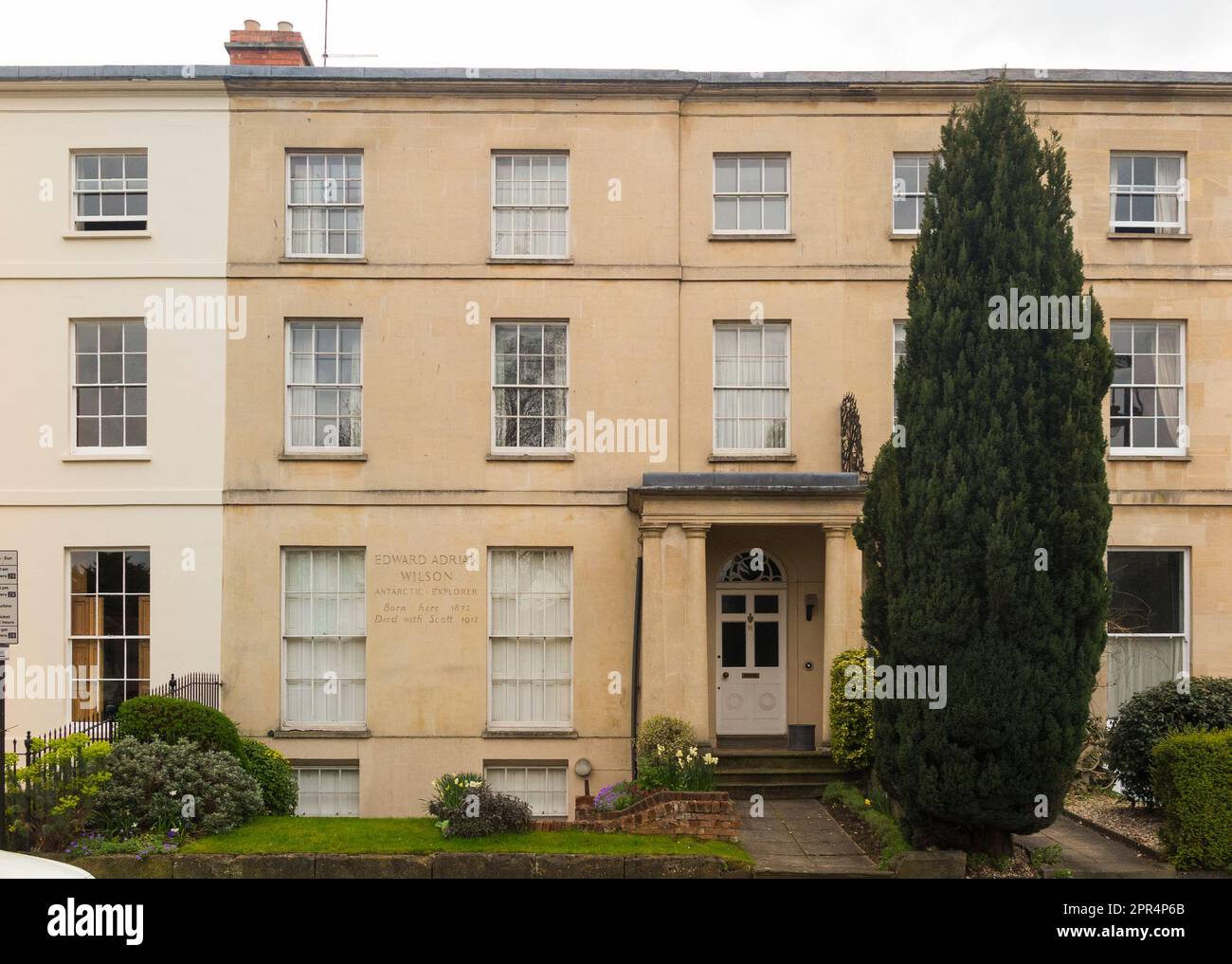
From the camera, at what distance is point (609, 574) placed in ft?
56.5

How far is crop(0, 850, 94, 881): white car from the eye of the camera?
7.16 metres

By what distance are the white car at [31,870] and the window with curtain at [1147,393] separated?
15713 mm

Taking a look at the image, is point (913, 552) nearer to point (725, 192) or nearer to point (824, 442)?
point (824, 442)

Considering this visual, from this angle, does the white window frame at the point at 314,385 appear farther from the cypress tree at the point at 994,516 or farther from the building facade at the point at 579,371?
the cypress tree at the point at 994,516

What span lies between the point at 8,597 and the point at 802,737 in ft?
37.0

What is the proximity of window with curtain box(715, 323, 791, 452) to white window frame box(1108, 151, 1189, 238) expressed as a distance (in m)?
5.72

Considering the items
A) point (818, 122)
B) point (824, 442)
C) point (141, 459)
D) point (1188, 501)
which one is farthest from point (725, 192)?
point (141, 459)

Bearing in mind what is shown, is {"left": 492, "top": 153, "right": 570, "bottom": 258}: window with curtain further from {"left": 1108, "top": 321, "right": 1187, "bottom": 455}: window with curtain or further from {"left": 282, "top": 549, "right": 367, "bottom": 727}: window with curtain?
{"left": 1108, "top": 321, "right": 1187, "bottom": 455}: window with curtain

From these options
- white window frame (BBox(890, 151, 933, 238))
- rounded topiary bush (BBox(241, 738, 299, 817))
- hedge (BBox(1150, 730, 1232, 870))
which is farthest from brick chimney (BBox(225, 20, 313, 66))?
hedge (BBox(1150, 730, 1232, 870))

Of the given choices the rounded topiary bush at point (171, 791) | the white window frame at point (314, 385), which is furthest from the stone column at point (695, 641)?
the rounded topiary bush at point (171, 791)

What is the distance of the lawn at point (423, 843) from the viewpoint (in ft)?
40.2

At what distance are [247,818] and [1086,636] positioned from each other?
396 inches

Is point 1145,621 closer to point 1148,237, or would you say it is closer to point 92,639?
point 1148,237

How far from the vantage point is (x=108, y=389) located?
1733 cm
